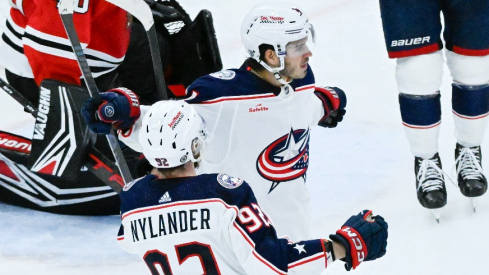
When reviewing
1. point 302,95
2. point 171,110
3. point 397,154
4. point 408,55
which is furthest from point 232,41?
point 171,110

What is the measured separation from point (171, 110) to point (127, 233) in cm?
28

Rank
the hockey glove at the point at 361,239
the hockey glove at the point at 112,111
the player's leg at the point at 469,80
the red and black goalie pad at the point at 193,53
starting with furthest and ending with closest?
the red and black goalie pad at the point at 193,53, the player's leg at the point at 469,80, the hockey glove at the point at 112,111, the hockey glove at the point at 361,239

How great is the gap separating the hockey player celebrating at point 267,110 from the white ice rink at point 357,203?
44 cm

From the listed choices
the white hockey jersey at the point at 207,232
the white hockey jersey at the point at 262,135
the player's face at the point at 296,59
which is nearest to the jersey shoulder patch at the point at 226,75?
the white hockey jersey at the point at 262,135

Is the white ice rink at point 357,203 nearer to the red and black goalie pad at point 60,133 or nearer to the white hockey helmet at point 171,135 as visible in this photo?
the red and black goalie pad at point 60,133

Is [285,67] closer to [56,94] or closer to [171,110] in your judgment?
[171,110]

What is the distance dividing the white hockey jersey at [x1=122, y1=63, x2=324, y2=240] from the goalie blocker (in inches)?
27.6

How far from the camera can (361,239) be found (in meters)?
1.99

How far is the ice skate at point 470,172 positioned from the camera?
296 centimetres

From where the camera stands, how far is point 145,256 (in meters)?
1.97

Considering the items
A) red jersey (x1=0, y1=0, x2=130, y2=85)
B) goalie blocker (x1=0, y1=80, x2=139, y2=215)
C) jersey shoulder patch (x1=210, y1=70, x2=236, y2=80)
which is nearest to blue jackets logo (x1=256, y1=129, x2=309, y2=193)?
jersey shoulder patch (x1=210, y1=70, x2=236, y2=80)

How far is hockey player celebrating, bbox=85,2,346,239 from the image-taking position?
2414 mm

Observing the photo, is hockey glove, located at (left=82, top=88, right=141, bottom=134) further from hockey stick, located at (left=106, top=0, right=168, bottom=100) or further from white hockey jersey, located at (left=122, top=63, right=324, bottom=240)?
hockey stick, located at (left=106, top=0, right=168, bottom=100)

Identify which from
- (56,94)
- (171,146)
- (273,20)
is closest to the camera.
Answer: (171,146)
